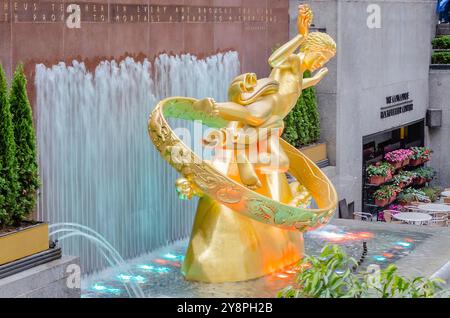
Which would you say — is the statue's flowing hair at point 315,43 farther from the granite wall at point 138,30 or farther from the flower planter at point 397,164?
the flower planter at point 397,164

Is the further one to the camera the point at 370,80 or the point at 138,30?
the point at 370,80

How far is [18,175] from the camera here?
11.9 metres

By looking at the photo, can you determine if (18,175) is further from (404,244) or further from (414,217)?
(414,217)

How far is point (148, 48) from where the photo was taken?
1532 cm

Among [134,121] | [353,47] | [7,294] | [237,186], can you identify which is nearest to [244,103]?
[237,186]

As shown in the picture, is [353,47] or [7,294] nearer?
[7,294]

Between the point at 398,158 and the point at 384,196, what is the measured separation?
1638 mm

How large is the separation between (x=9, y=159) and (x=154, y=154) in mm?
4017

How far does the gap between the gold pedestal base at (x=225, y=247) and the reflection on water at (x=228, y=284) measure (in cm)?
12

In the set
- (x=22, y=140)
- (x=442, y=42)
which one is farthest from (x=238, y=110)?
(x=442, y=42)

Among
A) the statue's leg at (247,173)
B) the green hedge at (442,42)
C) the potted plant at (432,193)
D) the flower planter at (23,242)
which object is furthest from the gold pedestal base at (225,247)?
the green hedge at (442,42)

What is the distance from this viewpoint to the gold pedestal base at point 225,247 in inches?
498

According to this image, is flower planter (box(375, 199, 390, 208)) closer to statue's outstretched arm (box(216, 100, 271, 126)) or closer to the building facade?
the building facade
